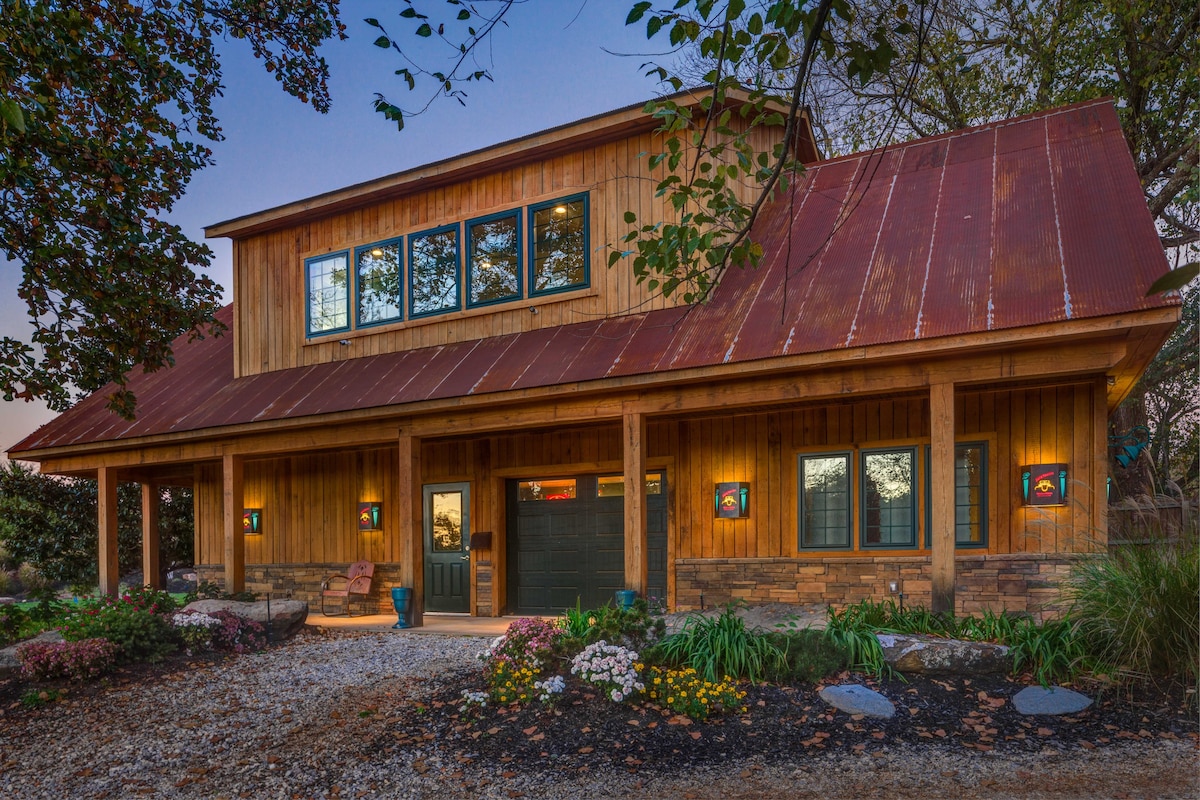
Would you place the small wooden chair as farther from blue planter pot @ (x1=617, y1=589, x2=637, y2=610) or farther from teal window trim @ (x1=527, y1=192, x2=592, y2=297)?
blue planter pot @ (x1=617, y1=589, x2=637, y2=610)

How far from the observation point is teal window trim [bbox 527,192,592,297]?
406 inches

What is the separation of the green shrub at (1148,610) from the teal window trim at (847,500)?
3.50 metres

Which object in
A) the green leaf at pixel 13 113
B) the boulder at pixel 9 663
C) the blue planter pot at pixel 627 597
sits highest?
the green leaf at pixel 13 113

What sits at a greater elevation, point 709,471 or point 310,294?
point 310,294

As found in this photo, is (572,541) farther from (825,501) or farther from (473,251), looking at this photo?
(473,251)

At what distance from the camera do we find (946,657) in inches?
235

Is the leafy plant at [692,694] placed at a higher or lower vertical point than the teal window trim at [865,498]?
lower

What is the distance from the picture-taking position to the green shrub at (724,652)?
5992 millimetres

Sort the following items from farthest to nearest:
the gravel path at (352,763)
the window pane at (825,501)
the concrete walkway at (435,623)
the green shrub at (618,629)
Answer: the concrete walkway at (435,623) < the window pane at (825,501) < the green shrub at (618,629) < the gravel path at (352,763)

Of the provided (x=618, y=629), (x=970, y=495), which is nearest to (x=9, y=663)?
(x=618, y=629)

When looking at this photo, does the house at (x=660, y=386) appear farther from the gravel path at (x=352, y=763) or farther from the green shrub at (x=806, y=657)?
the gravel path at (x=352, y=763)

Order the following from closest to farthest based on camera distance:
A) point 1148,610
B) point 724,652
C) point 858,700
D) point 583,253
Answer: point 1148,610
point 858,700
point 724,652
point 583,253

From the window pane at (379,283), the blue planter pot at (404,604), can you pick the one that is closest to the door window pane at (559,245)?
the window pane at (379,283)

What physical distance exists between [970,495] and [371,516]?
780 centimetres
